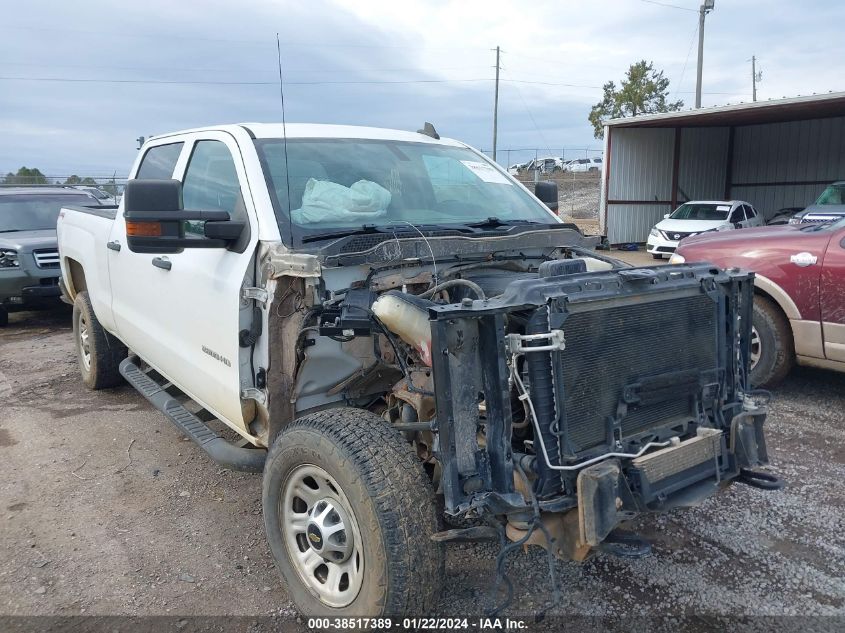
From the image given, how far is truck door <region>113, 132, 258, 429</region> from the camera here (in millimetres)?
3199

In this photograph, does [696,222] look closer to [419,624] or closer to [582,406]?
[582,406]

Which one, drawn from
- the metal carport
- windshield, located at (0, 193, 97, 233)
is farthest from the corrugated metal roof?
windshield, located at (0, 193, 97, 233)

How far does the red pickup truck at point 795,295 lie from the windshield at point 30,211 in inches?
345

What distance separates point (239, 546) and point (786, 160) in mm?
24411

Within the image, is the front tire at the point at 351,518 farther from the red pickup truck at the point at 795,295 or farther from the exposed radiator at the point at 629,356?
the red pickup truck at the point at 795,295

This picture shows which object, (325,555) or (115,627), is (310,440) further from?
(115,627)

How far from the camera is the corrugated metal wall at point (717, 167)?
20.8 metres

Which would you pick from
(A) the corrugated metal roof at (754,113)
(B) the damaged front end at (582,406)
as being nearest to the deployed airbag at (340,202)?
(B) the damaged front end at (582,406)

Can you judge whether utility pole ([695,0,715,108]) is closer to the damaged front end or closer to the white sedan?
the white sedan

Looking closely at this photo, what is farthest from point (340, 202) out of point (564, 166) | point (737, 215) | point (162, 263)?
point (564, 166)

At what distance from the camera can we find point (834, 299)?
5.12 meters

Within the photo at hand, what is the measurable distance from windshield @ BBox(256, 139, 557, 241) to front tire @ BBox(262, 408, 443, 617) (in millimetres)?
1002

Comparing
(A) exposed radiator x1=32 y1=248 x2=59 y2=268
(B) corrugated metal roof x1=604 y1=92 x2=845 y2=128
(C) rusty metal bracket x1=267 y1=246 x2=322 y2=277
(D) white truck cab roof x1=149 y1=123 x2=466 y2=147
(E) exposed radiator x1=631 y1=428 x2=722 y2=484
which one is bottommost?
(E) exposed radiator x1=631 y1=428 x2=722 y2=484

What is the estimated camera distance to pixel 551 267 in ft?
8.89
